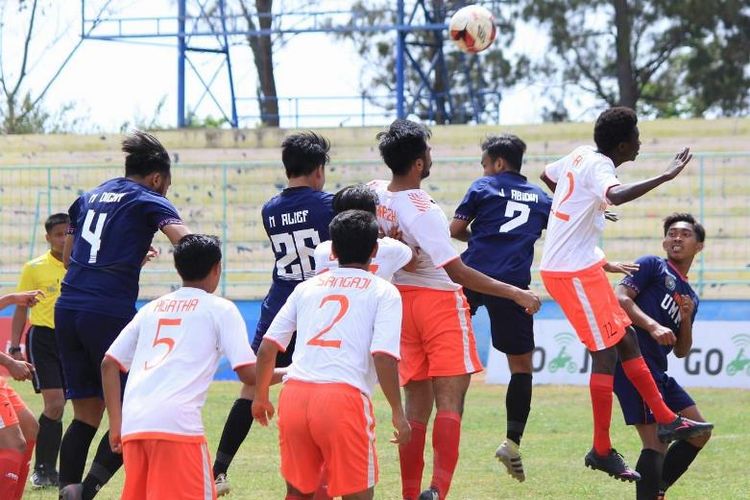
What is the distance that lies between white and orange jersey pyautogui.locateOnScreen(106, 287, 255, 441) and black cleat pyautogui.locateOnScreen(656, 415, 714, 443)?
303cm

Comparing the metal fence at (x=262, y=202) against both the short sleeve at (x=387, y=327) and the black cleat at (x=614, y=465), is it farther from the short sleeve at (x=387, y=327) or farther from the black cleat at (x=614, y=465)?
the short sleeve at (x=387, y=327)

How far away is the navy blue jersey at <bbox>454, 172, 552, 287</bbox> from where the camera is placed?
9.15 m

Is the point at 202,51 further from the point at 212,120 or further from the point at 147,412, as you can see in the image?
the point at 147,412

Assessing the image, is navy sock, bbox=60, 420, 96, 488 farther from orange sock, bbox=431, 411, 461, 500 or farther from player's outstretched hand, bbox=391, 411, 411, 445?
player's outstretched hand, bbox=391, 411, 411, 445

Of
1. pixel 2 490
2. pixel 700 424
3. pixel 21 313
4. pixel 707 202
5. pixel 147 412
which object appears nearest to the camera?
pixel 147 412

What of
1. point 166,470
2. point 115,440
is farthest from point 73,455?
point 166,470

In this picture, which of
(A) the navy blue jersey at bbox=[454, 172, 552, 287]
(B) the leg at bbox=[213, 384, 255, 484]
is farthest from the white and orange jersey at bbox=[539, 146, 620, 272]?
(B) the leg at bbox=[213, 384, 255, 484]

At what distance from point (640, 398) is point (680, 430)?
0.32m

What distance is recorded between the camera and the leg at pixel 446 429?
Answer: 7.52 meters

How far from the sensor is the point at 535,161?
2069 cm

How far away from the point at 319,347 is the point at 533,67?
25.6 metres

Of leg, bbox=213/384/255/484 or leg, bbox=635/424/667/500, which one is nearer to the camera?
leg, bbox=635/424/667/500

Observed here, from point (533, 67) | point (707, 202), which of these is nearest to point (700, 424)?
point (707, 202)

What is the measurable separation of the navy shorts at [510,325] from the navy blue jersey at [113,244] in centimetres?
262
